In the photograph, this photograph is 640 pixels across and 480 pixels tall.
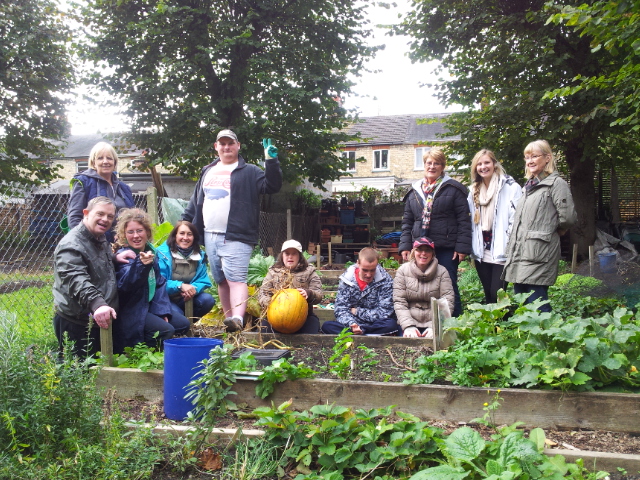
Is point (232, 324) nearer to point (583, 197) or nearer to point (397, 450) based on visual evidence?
point (397, 450)

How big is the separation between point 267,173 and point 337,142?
34.8 feet

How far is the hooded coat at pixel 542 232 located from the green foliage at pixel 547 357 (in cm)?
79

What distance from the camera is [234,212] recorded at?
4.53 m

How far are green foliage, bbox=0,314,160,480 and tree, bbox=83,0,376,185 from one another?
35.1 ft

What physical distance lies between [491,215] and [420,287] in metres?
0.91

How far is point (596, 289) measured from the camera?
616 centimetres

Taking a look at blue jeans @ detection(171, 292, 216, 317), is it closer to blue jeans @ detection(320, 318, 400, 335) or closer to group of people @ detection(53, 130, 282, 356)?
group of people @ detection(53, 130, 282, 356)

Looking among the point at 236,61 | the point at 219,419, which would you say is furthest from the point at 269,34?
the point at 219,419

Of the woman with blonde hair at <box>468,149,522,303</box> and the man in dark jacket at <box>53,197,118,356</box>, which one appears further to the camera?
the woman with blonde hair at <box>468,149,522,303</box>

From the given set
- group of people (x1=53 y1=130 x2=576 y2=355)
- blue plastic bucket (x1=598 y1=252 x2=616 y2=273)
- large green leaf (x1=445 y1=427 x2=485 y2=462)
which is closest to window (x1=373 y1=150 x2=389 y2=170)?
blue plastic bucket (x1=598 y1=252 x2=616 y2=273)

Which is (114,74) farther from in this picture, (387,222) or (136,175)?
(387,222)

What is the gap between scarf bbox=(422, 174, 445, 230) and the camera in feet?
15.6

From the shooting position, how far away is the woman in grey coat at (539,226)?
3988 mm

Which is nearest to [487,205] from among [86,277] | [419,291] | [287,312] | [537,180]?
[537,180]
